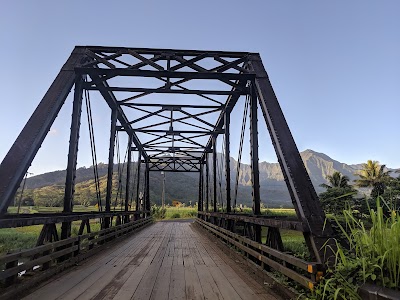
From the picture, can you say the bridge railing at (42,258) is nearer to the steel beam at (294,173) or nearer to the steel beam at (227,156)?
the steel beam at (294,173)

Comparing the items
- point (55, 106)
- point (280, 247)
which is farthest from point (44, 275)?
point (280, 247)

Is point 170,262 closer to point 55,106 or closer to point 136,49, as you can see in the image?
point 55,106

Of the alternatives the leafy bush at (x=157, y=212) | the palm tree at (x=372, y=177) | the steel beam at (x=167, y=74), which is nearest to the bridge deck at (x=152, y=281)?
the steel beam at (x=167, y=74)

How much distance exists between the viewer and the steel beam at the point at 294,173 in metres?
3.37

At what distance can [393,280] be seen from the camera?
2.05 metres

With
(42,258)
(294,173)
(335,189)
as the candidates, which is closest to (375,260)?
(294,173)

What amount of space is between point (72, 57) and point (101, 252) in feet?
16.5

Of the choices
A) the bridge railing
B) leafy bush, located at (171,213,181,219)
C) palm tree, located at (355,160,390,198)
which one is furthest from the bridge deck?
palm tree, located at (355,160,390,198)

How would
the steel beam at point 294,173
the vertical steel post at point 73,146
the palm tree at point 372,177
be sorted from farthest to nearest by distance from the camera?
the palm tree at point 372,177 < the vertical steel post at point 73,146 < the steel beam at point 294,173

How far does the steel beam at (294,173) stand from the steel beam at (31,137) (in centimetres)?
398

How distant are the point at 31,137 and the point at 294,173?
14.2ft

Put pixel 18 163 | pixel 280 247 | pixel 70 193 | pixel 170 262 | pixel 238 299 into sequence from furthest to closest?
pixel 70 193 → pixel 170 262 → pixel 280 247 → pixel 18 163 → pixel 238 299

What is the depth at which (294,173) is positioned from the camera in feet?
14.1

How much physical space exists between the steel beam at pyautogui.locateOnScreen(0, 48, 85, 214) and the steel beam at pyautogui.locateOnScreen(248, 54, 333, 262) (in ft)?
13.1
